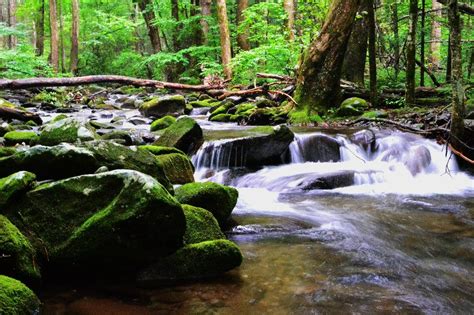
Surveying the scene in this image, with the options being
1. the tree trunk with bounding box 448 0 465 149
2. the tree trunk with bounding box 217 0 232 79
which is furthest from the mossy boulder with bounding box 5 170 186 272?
the tree trunk with bounding box 217 0 232 79

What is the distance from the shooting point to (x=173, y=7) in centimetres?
2477

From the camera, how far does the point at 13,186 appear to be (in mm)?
3691

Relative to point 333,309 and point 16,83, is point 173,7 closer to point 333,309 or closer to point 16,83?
point 16,83

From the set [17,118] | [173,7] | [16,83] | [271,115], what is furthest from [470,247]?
[173,7]

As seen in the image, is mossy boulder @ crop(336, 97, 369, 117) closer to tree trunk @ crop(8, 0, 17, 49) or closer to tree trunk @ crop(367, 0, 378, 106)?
tree trunk @ crop(367, 0, 378, 106)

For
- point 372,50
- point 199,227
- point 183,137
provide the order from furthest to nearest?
point 372,50 < point 183,137 < point 199,227

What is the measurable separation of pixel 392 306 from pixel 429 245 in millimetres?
1658

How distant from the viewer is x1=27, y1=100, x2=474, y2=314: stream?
10.7ft

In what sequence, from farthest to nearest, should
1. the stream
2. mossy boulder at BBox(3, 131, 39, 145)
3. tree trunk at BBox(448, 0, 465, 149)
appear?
mossy boulder at BBox(3, 131, 39, 145) → tree trunk at BBox(448, 0, 465, 149) → the stream

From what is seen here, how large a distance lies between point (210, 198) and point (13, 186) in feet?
6.46

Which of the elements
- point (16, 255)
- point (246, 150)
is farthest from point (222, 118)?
point (16, 255)

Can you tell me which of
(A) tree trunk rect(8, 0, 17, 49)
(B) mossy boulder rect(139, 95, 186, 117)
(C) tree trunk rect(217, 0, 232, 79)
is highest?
(A) tree trunk rect(8, 0, 17, 49)

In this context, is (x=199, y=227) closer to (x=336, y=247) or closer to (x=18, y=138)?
(x=336, y=247)

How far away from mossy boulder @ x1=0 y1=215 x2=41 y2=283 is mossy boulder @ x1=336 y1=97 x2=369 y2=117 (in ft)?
31.2
